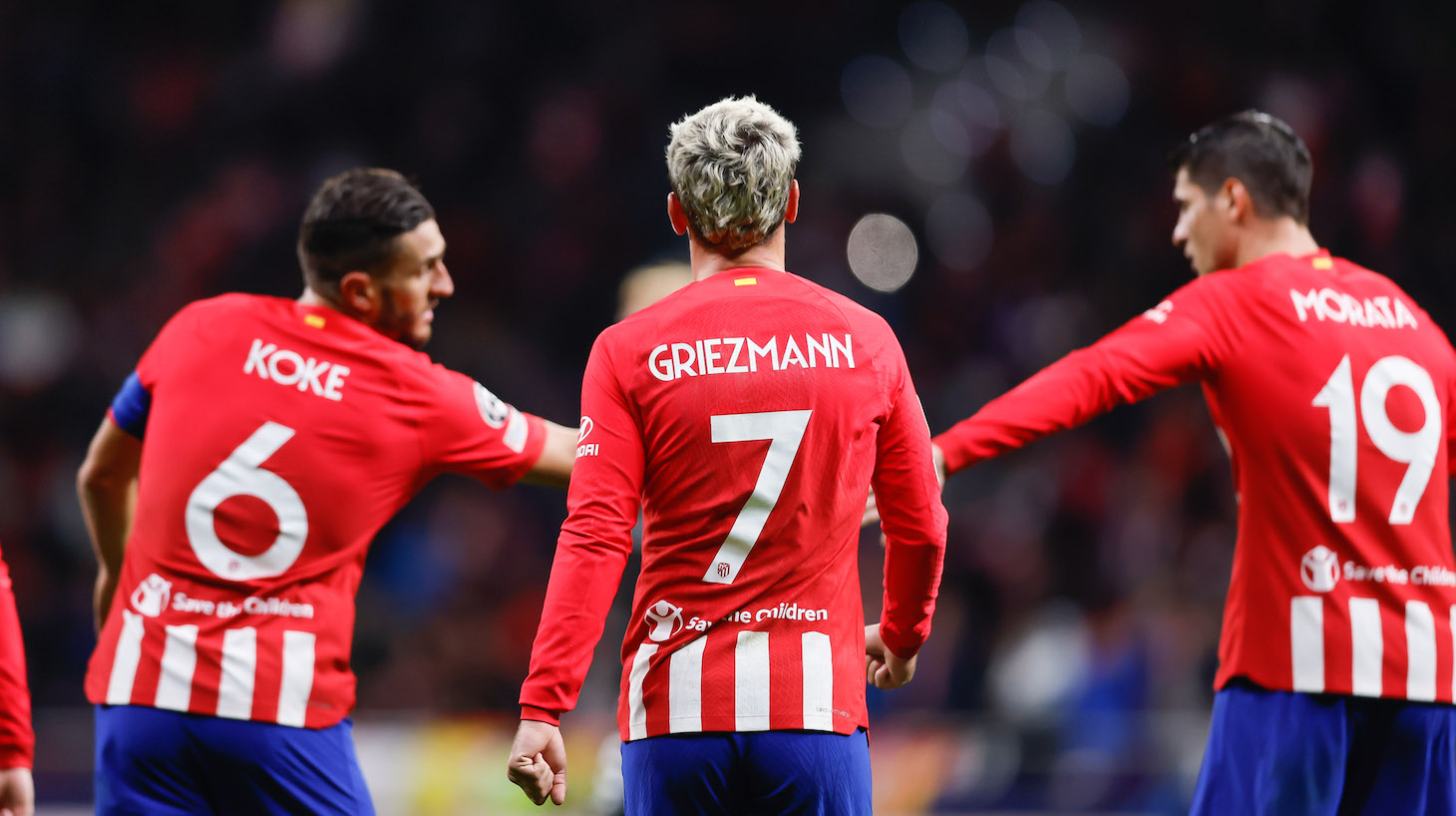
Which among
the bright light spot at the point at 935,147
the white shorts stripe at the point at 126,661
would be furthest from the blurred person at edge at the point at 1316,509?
the bright light spot at the point at 935,147

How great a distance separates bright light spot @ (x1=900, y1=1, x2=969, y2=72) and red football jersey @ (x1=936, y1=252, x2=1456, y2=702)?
32.2 ft

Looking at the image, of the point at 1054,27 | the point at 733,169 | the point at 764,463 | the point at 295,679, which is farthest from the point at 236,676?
the point at 1054,27

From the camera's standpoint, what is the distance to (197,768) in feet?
10.4

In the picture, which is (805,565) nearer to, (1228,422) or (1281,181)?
(1228,422)

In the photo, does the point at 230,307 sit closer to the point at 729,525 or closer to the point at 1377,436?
the point at 729,525

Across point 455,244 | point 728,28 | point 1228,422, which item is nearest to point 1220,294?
point 1228,422

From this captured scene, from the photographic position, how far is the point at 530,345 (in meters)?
9.70

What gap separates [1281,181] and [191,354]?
113 inches

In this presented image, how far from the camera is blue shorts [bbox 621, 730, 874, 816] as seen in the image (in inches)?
102

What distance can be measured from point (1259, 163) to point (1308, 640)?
4.29 ft

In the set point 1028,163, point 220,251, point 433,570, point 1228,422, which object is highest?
point 1028,163

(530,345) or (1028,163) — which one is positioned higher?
(1028,163)

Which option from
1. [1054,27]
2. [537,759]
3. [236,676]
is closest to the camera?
[537,759]

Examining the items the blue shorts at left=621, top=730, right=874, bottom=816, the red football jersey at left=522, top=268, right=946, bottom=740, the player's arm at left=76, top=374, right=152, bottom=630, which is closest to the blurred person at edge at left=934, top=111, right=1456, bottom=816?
the red football jersey at left=522, top=268, right=946, bottom=740
